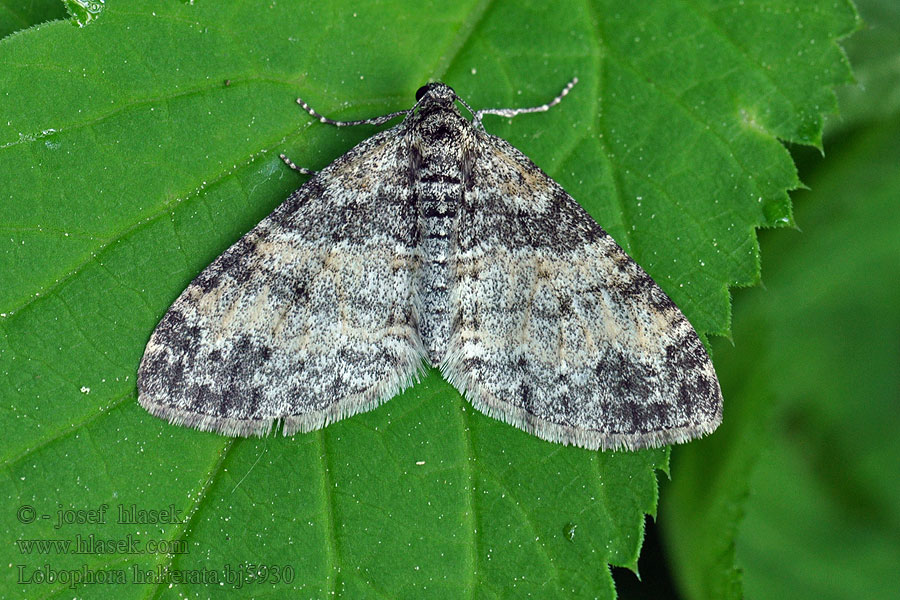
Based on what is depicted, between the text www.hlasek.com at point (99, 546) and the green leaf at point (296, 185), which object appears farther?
the green leaf at point (296, 185)

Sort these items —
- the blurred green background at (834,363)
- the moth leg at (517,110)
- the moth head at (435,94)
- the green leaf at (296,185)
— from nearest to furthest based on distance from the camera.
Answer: the green leaf at (296,185)
the moth head at (435,94)
the moth leg at (517,110)
the blurred green background at (834,363)

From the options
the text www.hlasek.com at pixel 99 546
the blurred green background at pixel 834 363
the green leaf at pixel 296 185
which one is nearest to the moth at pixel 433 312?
the green leaf at pixel 296 185

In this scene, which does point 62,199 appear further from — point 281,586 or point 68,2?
point 281,586

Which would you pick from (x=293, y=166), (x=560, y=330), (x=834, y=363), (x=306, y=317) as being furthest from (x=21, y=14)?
(x=834, y=363)
